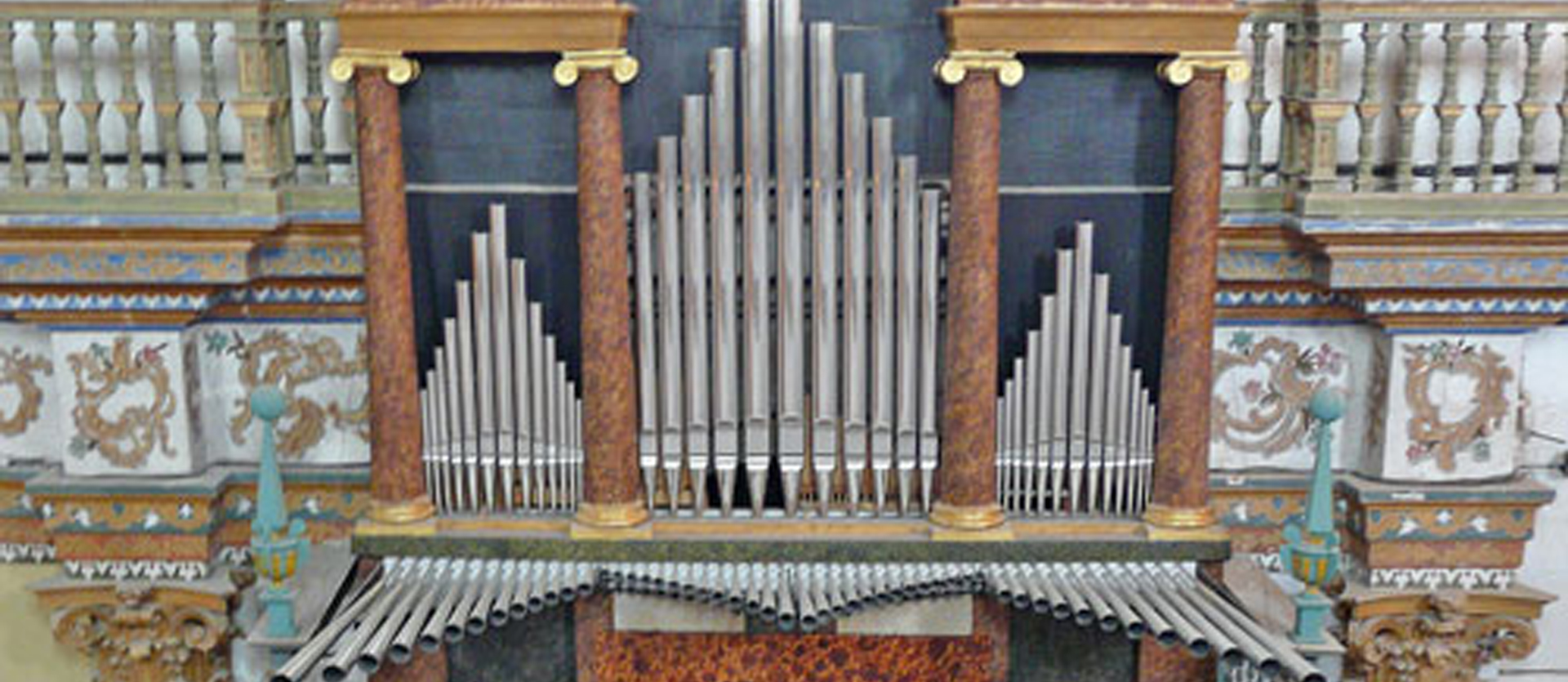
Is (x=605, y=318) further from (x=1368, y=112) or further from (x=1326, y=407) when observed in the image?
(x=1368, y=112)

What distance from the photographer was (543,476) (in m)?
5.18

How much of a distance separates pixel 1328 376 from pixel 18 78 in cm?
470

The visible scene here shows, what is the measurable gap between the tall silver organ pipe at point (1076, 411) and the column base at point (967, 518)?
10 cm

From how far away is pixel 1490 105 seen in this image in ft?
16.6

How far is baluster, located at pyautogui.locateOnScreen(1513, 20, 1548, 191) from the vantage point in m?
5.00

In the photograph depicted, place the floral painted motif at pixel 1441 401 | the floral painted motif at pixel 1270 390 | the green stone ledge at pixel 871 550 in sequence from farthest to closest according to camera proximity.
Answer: the floral painted motif at pixel 1270 390 < the floral painted motif at pixel 1441 401 < the green stone ledge at pixel 871 550

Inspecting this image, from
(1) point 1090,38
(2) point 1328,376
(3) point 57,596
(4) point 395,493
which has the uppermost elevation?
(1) point 1090,38

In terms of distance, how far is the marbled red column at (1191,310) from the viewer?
4.84m

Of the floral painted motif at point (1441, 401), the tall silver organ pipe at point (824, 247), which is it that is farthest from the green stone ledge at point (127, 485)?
the floral painted motif at point (1441, 401)

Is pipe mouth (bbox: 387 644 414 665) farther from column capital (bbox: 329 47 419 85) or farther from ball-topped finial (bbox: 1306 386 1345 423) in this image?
ball-topped finial (bbox: 1306 386 1345 423)

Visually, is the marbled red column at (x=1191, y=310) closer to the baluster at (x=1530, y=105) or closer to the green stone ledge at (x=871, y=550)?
the green stone ledge at (x=871, y=550)

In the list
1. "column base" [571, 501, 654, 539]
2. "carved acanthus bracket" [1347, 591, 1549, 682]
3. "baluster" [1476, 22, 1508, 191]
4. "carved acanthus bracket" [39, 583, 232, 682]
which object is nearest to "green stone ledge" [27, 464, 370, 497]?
"carved acanthus bracket" [39, 583, 232, 682]

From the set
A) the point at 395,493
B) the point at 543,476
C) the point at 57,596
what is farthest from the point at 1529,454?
the point at 57,596

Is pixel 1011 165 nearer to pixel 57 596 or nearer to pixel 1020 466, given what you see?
pixel 1020 466
